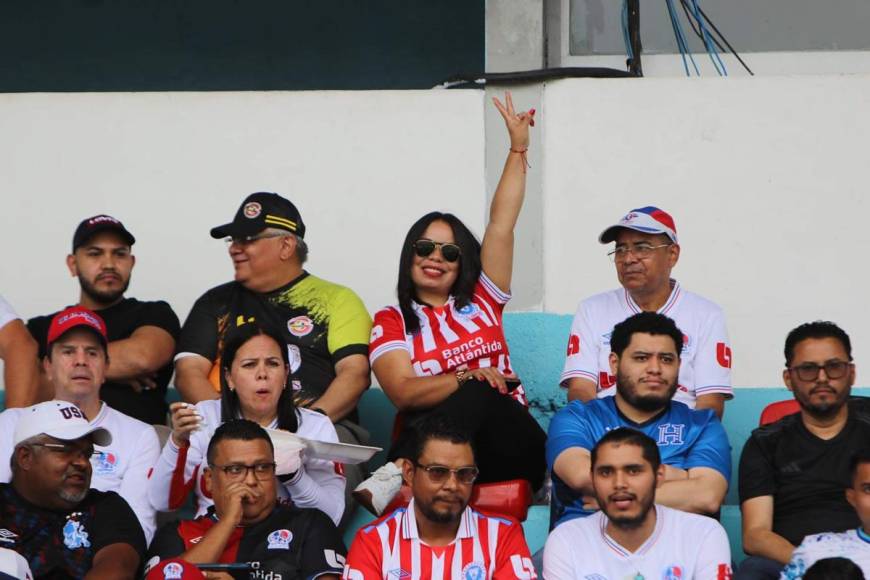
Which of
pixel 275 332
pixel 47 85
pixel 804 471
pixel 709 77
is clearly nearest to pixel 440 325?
pixel 275 332

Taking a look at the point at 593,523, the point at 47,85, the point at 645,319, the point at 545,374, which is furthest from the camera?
the point at 47,85

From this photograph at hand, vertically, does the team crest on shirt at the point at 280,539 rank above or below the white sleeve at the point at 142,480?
below

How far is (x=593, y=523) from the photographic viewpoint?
4.86m

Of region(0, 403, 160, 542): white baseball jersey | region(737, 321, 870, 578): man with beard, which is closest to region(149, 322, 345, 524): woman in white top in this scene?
region(0, 403, 160, 542): white baseball jersey

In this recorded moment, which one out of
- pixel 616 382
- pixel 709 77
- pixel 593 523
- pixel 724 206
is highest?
pixel 709 77

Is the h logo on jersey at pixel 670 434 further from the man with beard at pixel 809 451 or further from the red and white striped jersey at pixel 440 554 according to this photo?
the red and white striped jersey at pixel 440 554

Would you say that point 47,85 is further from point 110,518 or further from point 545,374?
point 110,518

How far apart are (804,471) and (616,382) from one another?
0.64 metres

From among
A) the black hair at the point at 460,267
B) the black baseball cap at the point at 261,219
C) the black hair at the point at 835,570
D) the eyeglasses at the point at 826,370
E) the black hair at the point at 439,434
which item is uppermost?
the black baseball cap at the point at 261,219

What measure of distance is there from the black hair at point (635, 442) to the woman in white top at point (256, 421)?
95cm

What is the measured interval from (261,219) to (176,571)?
188 cm

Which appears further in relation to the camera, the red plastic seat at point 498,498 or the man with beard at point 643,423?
the red plastic seat at point 498,498

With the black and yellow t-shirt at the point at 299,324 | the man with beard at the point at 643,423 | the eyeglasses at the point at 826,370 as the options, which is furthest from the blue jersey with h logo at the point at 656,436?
the black and yellow t-shirt at the point at 299,324

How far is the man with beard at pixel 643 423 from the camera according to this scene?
5117 millimetres
